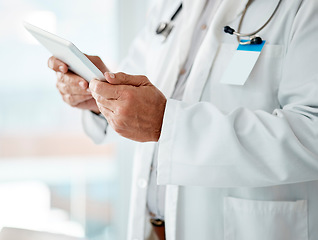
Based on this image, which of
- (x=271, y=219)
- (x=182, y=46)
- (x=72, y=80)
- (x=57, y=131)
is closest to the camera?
(x=271, y=219)

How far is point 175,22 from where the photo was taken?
4.64 feet

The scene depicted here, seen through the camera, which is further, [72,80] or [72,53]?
[72,80]

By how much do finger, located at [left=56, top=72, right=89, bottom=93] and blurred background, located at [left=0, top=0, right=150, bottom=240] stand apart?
1225 millimetres

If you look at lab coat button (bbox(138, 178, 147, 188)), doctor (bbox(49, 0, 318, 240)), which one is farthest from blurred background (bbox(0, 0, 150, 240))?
doctor (bbox(49, 0, 318, 240))

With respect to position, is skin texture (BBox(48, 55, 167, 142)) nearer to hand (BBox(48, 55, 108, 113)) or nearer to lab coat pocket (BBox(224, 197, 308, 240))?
hand (BBox(48, 55, 108, 113))

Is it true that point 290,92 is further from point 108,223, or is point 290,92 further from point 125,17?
point 108,223

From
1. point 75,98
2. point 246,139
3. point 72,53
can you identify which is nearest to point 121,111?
point 72,53

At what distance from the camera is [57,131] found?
245 centimetres

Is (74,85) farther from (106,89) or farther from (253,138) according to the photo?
(253,138)

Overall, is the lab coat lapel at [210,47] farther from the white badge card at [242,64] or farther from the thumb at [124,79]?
the thumb at [124,79]

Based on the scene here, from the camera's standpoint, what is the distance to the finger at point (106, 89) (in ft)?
2.93

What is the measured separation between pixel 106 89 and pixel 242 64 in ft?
1.21

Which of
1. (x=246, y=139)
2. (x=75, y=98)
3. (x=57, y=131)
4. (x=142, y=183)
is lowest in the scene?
(x=57, y=131)

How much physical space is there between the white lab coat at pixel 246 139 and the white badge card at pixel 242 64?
2 centimetres
